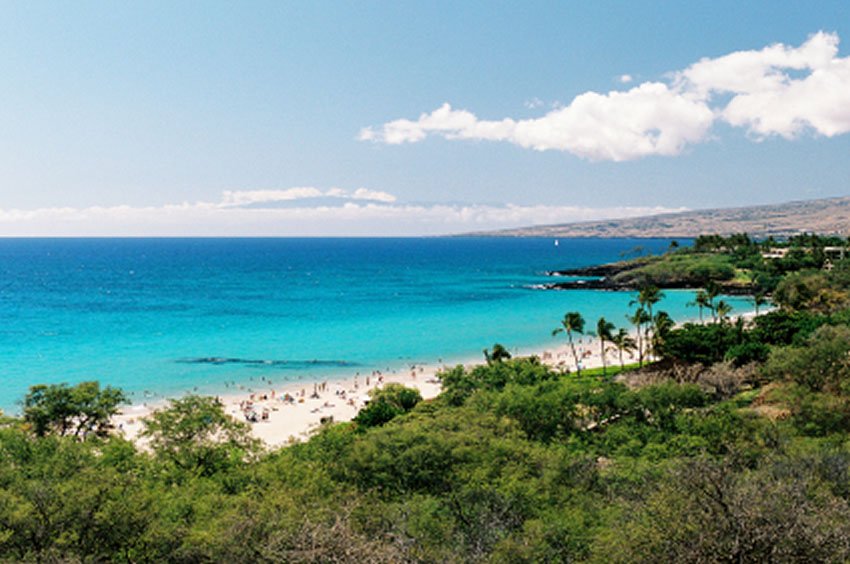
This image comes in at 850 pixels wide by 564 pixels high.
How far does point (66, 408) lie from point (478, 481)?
2521cm

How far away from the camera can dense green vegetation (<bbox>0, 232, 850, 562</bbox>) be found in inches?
520

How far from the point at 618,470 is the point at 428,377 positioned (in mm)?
37959

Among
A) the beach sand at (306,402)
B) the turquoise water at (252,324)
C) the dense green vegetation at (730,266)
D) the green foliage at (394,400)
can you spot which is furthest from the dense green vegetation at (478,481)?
the dense green vegetation at (730,266)

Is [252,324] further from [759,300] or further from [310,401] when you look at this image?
[759,300]

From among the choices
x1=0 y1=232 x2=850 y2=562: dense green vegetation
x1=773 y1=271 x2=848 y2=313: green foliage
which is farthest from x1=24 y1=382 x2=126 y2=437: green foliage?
x1=773 y1=271 x2=848 y2=313: green foliage

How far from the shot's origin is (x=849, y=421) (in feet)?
92.5

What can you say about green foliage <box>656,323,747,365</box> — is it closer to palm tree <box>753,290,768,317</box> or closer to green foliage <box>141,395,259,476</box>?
palm tree <box>753,290,768,317</box>

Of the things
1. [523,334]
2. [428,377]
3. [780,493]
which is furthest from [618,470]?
[523,334]

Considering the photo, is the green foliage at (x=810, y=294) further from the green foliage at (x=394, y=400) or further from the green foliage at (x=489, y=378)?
the green foliage at (x=394, y=400)

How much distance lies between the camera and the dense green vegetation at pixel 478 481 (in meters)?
13.2

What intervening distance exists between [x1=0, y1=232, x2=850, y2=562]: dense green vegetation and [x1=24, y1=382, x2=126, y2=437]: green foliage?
0.11m

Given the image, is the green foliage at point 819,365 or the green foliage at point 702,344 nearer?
the green foliage at point 819,365

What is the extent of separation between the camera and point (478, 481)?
20.1m

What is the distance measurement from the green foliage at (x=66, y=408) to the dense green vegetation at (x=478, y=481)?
11 centimetres
